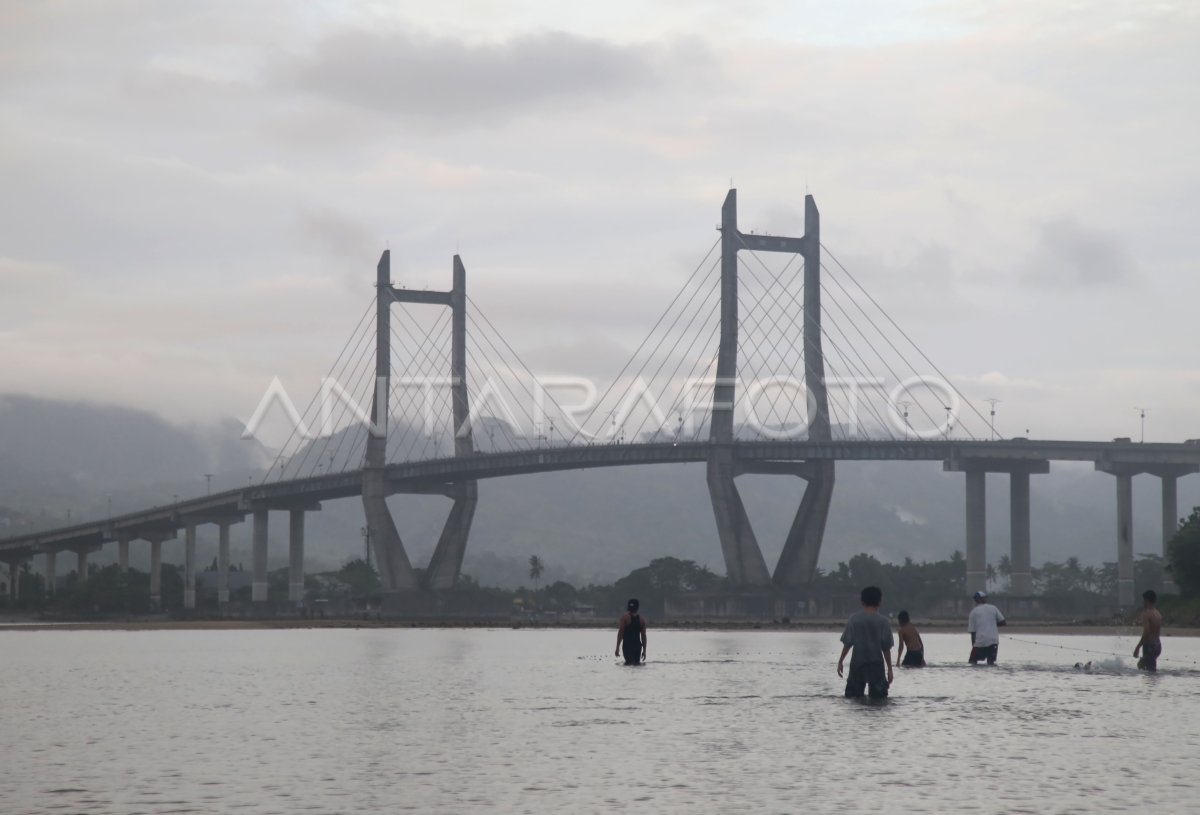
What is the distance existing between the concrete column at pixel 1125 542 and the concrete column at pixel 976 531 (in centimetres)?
970

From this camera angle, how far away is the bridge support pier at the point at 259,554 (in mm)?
171750

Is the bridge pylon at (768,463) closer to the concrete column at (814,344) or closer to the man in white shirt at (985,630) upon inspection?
the concrete column at (814,344)

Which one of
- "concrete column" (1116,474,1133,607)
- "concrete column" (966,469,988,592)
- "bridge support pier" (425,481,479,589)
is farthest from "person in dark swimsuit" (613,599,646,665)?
"bridge support pier" (425,481,479,589)

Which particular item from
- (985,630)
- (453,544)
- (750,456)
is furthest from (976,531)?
(985,630)

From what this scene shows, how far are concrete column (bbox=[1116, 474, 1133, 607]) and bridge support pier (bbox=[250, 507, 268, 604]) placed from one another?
78395mm

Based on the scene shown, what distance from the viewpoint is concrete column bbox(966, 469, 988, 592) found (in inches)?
5226

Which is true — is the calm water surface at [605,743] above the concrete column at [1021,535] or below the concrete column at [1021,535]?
below

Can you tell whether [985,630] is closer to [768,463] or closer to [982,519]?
[768,463]

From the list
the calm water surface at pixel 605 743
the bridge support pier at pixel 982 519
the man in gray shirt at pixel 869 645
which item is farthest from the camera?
the bridge support pier at pixel 982 519

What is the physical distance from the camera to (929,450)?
130 m

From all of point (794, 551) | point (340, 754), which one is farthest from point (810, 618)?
point (340, 754)

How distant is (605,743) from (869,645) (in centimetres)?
446

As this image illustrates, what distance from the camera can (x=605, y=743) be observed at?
23.5m

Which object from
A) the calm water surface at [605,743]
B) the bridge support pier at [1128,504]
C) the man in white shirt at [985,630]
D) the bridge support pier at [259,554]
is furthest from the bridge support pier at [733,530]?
the man in white shirt at [985,630]
